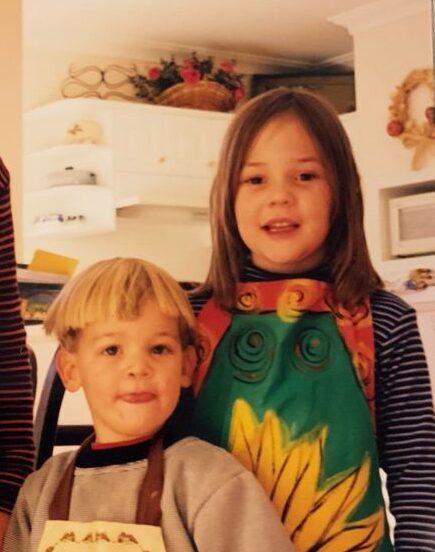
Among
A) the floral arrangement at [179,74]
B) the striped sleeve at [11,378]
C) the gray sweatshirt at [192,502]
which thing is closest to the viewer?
the gray sweatshirt at [192,502]

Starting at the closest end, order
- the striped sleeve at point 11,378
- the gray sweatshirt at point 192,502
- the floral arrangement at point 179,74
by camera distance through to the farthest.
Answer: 1. the gray sweatshirt at point 192,502
2. the striped sleeve at point 11,378
3. the floral arrangement at point 179,74

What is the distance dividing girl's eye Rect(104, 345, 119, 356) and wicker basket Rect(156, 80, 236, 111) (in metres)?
0.25

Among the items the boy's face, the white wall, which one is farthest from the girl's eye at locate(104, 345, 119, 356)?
the white wall

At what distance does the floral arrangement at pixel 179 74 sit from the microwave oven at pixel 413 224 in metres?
0.19

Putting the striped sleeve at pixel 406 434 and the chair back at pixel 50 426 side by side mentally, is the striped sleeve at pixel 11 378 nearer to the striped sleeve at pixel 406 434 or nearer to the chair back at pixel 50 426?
the chair back at pixel 50 426

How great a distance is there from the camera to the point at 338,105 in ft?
2.43

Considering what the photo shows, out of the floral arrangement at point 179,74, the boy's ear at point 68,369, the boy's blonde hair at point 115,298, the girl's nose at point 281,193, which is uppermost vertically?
the floral arrangement at point 179,74

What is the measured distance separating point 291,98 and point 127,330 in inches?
8.2

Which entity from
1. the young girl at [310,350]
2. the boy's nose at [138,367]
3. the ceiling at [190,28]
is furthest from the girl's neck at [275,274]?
the ceiling at [190,28]

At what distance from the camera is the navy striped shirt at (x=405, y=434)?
637 millimetres

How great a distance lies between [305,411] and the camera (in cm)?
63

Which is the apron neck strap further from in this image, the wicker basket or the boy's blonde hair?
the wicker basket

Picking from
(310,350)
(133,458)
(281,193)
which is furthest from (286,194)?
(133,458)

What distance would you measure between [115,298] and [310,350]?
0.47 ft
